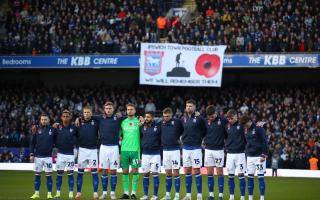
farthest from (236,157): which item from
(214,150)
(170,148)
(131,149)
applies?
(131,149)

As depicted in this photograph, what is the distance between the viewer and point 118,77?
46719mm

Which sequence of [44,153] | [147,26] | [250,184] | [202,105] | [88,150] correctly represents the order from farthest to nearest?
[147,26] → [202,105] → [44,153] → [88,150] → [250,184]

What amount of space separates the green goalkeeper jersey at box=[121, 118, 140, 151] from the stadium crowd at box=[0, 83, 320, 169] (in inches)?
589

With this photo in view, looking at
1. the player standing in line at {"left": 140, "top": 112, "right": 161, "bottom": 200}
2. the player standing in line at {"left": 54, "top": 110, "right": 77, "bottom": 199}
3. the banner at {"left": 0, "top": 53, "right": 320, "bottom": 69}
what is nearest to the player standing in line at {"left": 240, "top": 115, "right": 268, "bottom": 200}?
the player standing in line at {"left": 140, "top": 112, "right": 161, "bottom": 200}

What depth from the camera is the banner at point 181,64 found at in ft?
126

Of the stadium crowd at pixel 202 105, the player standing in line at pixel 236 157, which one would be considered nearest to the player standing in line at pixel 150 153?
the player standing in line at pixel 236 157

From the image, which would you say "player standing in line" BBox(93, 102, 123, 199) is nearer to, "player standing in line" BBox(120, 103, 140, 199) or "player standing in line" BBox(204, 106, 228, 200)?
"player standing in line" BBox(120, 103, 140, 199)

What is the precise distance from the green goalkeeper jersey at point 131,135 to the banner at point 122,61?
1923 cm

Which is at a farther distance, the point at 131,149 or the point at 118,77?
the point at 118,77

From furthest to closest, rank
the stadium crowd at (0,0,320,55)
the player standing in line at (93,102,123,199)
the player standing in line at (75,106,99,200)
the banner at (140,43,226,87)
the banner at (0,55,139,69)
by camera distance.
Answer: the banner at (0,55,139,69), the stadium crowd at (0,0,320,55), the banner at (140,43,226,87), the player standing in line at (75,106,99,200), the player standing in line at (93,102,123,199)

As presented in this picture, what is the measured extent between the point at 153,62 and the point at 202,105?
4.56 m

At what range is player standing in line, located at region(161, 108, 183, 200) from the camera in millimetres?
20750

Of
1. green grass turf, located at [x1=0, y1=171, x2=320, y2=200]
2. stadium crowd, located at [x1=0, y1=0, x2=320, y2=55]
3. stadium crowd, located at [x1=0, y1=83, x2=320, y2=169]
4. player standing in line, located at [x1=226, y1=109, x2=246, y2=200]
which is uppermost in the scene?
stadium crowd, located at [x1=0, y1=0, x2=320, y2=55]

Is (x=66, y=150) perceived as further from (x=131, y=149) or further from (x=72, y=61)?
(x=72, y=61)
